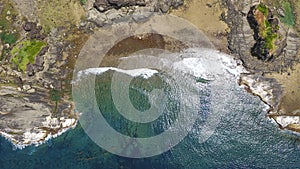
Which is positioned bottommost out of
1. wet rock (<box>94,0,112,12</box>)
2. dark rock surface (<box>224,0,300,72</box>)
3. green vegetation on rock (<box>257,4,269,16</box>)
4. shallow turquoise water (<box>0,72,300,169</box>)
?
shallow turquoise water (<box>0,72,300,169</box>)

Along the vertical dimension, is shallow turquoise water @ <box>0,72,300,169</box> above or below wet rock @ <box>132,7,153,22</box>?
below

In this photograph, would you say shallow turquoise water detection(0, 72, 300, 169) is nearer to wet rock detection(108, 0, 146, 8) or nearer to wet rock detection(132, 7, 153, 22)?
wet rock detection(132, 7, 153, 22)

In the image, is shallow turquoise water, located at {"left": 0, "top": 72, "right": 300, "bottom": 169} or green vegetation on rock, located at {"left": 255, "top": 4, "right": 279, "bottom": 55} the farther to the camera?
shallow turquoise water, located at {"left": 0, "top": 72, "right": 300, "bottom": 169}

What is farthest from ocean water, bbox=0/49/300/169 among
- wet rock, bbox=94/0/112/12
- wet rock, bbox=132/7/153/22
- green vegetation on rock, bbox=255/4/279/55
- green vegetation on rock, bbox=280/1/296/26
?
green vegetation on rock, bbox=280/1/296/26

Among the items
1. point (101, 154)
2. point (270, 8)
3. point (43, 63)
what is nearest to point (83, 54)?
point (43, 63)

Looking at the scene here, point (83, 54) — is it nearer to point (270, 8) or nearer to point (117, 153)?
point (117, 153)

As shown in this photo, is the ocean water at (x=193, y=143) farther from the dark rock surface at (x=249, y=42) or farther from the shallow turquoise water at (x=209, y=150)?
the dark rock surface at (x=249, y=42)

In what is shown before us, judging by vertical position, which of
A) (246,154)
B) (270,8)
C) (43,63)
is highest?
(270,8)

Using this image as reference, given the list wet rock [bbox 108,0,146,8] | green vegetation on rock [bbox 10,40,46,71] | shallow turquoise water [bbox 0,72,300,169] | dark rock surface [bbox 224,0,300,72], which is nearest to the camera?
wet rock [bbox 108,0,146,8]

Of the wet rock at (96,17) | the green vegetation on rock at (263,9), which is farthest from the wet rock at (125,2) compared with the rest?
the green vegetation on rock at (263,9)
